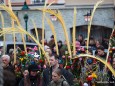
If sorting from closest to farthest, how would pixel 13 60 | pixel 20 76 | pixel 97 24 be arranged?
pixel 20 76 < pixel 13 60 < pixel 97 24

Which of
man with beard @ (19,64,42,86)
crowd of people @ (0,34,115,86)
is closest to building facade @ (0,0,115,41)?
crowd of people @ (0,34,115,86)

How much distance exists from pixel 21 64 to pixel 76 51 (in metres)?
1.41

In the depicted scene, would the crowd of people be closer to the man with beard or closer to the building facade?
the man with beard

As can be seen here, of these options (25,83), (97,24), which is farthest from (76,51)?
(97,24)

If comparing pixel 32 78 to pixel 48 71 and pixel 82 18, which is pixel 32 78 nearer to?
pixel 48 71

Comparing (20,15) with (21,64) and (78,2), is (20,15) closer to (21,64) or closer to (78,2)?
(78,2)

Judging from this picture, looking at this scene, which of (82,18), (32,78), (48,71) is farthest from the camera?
(82,18)

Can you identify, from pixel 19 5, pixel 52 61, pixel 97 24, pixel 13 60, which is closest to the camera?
pixel 52 61

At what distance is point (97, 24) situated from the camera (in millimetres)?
27500

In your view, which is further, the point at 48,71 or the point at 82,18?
the point at 82,18

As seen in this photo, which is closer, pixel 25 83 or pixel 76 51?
pixel 25 83

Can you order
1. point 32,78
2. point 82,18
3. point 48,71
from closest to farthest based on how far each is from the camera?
point 32,78, point 48,71, point 82,18

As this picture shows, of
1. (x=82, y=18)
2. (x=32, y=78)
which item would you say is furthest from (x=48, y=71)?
(x=82, y=18)

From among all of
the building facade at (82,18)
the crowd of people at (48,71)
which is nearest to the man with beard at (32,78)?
the crowd of people at (48,71)
